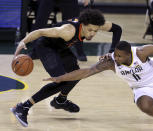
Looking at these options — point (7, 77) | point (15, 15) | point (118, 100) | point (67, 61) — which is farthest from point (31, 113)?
point (15, 15)

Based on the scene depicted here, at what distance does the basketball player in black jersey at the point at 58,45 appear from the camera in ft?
14.4

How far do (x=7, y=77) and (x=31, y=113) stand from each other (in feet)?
5.89

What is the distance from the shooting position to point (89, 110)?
16.5ft

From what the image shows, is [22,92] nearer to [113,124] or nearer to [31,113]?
[31,113]

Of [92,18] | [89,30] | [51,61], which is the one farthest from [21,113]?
[92,18]

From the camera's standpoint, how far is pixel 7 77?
21.3 ft

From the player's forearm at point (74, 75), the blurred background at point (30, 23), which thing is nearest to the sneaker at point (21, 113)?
the player's forearm at point (74, 75)

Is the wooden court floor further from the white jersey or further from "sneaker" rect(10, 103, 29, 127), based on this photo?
the white jersey

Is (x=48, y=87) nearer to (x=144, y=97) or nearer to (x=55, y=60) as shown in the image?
(x=55, y=60)

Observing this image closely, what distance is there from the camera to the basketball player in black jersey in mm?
4379

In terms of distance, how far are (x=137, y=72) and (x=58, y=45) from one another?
0.98 m

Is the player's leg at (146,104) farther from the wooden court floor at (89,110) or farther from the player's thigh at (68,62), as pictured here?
the player's thigh at (68,62)

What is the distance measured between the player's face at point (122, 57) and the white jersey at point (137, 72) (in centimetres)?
5

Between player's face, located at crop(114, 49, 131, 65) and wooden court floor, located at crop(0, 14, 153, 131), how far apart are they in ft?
2.47
